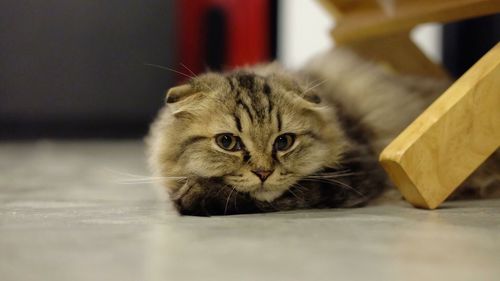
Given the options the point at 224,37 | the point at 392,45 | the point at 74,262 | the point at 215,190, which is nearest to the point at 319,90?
the point at 215,190

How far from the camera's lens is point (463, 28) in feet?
9.54

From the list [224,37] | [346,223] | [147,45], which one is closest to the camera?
[346,223]

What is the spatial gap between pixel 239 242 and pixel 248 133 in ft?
1.11

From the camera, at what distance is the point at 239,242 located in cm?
107

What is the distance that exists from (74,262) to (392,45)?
166cm

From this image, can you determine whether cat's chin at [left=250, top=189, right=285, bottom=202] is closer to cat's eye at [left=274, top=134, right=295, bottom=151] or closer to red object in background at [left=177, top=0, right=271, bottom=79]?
cat's eye at [left=274, top=134, right=295, bottom=151]

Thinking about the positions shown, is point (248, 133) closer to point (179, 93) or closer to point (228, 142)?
point (228, 142)

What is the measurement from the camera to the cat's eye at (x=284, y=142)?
4.53 feet

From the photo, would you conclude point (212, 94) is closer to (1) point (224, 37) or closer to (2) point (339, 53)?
(2) point (339, 53)

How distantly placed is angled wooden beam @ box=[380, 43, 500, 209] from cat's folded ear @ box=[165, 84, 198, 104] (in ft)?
1.48

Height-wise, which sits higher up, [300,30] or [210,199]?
[210,199]

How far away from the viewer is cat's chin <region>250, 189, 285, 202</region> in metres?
1.36

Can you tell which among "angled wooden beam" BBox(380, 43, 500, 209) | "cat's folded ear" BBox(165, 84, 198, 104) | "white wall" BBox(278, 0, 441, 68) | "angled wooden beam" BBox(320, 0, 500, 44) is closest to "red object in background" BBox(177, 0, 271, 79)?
"white wall" BBox(278, 0, 441, 68)

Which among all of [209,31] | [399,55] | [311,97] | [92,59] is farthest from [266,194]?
[209,31]
